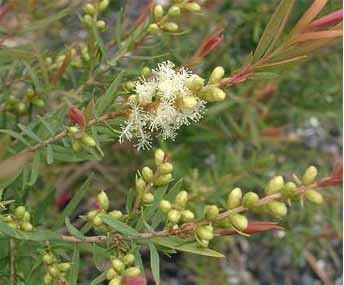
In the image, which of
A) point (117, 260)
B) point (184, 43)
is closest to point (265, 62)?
point (117, 260)

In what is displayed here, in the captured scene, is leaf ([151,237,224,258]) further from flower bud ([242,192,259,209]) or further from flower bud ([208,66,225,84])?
flower bud ([208,66,225,84])

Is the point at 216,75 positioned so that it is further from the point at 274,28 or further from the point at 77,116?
the point at 77,116

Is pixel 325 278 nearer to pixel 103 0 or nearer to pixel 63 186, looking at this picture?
pixel 63 186

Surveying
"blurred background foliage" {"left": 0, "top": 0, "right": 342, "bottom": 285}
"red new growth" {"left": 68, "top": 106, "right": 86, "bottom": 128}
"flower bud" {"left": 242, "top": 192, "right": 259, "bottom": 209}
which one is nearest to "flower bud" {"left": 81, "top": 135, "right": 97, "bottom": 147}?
"red new growth" {"left": 68, "top": 106, "right": 86, "bottom": 128}

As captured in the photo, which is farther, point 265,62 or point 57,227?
point 57,227

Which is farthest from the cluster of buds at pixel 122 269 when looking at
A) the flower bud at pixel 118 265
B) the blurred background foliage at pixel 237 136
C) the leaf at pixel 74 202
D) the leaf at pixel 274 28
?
the blurred background foliage at pixel 237 136

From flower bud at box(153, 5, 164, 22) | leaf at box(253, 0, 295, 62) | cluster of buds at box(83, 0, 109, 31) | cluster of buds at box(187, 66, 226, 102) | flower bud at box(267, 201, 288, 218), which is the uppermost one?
leaf at box(253, 0, 295, 62)

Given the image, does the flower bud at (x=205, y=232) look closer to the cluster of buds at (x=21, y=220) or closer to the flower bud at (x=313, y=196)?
the flower bud at (x=313, y=196)
